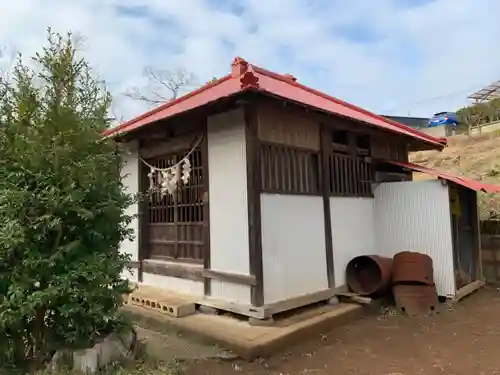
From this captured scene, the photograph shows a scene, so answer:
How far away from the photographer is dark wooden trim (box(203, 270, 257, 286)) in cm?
548

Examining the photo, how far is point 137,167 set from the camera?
25.3ft

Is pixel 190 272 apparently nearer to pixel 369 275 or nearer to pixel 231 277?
pixel 231 277

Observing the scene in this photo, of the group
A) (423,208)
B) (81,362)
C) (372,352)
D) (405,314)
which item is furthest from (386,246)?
(81,362)

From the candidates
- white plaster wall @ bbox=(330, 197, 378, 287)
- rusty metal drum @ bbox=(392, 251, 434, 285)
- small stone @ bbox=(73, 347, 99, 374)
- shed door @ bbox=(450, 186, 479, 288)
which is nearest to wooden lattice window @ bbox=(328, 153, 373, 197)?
white plaster wall @ bbox=(330, 197, 378, 287)

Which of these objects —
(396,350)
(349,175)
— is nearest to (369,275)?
(349,175)

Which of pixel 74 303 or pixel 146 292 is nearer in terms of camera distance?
pixel 74 303

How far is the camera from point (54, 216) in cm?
358

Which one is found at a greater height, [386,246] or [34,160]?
[34,160]

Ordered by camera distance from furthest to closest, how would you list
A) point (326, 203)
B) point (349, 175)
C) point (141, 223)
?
point (141, 223) < point (349, 175) < point (326, 203)

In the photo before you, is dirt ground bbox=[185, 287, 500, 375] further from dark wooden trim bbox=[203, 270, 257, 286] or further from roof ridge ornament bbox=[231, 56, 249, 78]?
roof ridge ornament bbox=[231, 56, 249, 78]

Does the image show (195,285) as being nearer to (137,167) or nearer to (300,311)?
(300,311)

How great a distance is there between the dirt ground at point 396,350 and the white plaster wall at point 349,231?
97cm

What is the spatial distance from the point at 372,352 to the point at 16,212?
407 centimetres

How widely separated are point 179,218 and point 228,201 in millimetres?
1410
